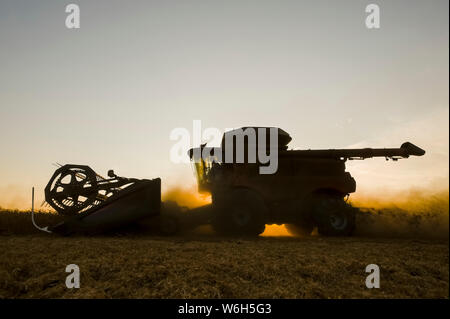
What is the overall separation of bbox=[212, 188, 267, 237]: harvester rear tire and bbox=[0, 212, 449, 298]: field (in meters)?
4.08

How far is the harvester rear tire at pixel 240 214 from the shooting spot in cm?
1197

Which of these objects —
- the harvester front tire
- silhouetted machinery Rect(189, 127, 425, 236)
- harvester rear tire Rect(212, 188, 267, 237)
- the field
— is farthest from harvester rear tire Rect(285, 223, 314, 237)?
the field

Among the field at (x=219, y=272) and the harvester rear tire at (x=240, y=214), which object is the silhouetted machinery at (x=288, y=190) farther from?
the field at (x=219, y=272)

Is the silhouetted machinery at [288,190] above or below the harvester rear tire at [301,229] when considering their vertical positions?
above

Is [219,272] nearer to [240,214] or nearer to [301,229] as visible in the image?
[240,214]

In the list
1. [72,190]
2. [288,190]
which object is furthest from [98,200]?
[288,190]

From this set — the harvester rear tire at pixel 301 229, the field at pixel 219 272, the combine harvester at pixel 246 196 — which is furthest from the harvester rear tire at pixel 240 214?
the field at pixel 219 272

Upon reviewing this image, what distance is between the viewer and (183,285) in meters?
5.16

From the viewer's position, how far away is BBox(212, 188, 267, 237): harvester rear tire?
471 inches

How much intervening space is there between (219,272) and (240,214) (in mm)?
6481

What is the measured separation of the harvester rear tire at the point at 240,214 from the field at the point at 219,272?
4079 millimetres

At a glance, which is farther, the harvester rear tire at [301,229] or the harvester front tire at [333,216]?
the harvester rear tire at [301,229]

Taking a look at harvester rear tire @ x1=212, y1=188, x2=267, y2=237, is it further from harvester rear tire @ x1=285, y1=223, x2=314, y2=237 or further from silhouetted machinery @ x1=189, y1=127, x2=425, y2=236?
harvester rear tire @ x1=285, y1=223, x2=314, y2=237
